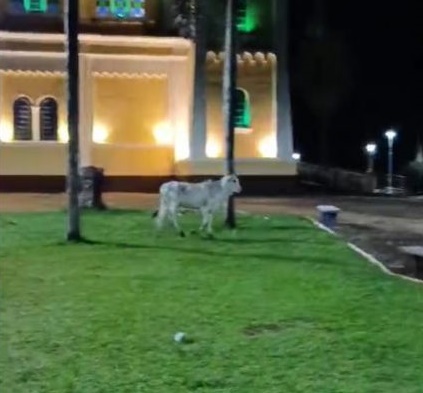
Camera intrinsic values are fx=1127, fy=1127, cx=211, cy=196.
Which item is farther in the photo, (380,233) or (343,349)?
(380,233)

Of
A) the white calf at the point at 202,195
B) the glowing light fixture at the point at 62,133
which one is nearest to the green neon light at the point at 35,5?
the glowing light fixture at the point at 62,133

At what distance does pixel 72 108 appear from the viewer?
1439 centimetres

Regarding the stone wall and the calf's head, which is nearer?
the calf's head

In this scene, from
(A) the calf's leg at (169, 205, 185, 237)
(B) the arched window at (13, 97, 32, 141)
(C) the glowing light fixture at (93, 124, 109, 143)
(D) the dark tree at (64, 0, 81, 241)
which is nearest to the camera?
(D) the dark tree at (64, 0, 81, 241)

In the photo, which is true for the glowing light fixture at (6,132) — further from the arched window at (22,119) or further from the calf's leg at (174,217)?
the calf's leg at (174,217)

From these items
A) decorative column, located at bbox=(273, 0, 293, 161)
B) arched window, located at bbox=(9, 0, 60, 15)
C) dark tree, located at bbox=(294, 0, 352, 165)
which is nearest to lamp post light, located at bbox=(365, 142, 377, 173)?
dark tree, located at bbox=(294, 0, 352, 165)

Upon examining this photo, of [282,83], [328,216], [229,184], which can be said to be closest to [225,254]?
[229,184]

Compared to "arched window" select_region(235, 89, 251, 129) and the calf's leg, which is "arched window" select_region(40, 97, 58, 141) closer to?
"arched window" select_region(235, 89, 251, 129)

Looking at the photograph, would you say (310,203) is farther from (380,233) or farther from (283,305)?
(283,305)

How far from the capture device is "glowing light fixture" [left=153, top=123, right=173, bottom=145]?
2797 cm

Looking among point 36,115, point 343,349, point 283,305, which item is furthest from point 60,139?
point 343,349

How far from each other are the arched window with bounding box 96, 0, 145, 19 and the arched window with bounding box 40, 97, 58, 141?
254cm

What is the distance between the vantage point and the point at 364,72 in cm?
4241

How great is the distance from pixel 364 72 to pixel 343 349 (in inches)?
1407
